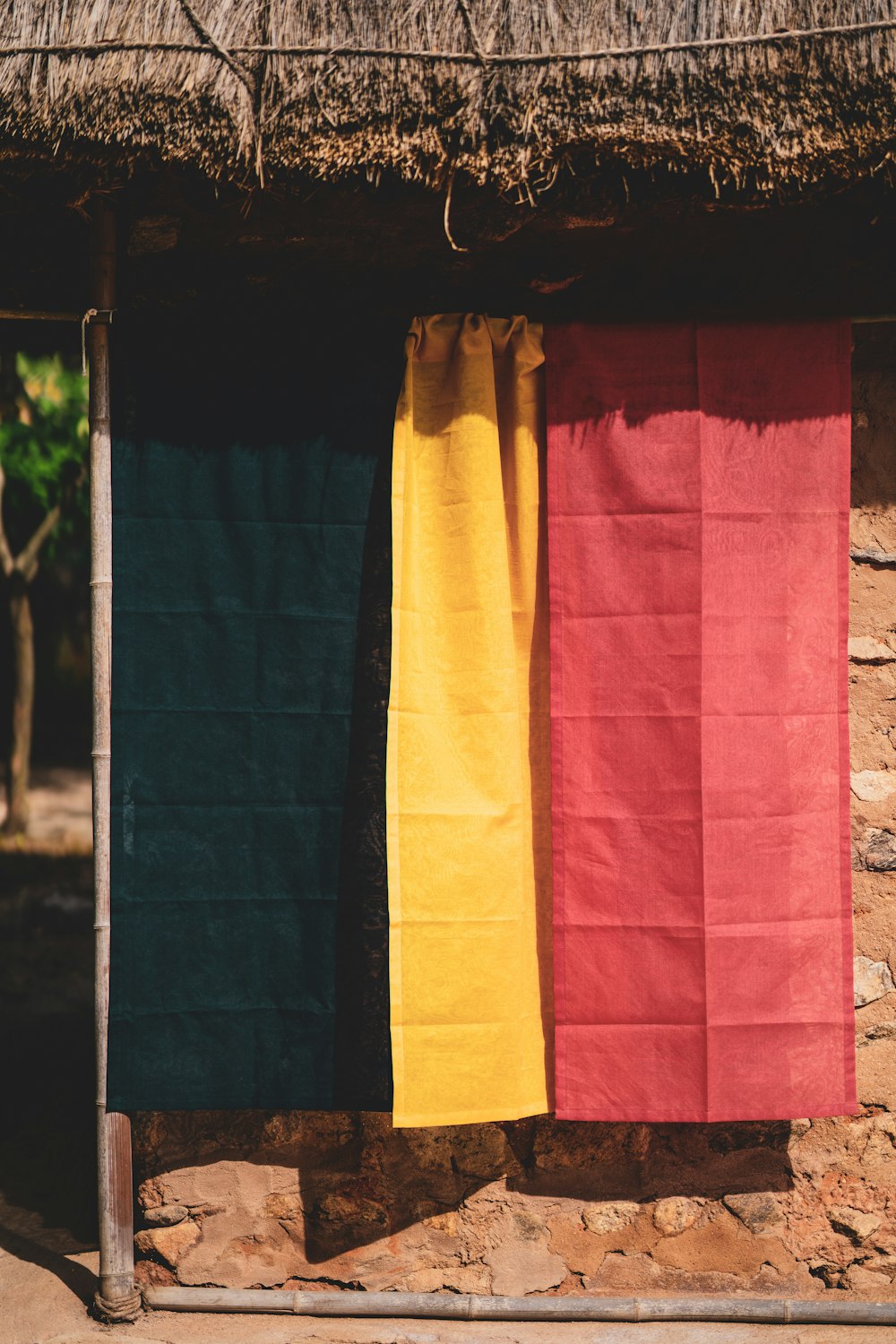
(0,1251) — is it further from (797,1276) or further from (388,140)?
(388,140)

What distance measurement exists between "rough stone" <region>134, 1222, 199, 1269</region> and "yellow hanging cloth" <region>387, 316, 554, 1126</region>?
2.50 feet

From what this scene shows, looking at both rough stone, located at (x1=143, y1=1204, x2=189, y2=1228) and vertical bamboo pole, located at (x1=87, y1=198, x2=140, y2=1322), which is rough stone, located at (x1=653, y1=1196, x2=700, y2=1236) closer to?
rough stone, located at (x1=143, y1=1204, x2=189, y2=1228)

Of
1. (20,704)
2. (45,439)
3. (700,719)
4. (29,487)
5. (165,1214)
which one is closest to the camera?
(700,719)

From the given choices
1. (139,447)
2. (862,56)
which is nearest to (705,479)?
(862,56)

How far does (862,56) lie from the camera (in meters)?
2.46

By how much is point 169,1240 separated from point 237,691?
1.53 metres

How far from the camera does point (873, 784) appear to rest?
2.94m

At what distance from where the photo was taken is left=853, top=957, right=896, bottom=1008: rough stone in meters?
2.91

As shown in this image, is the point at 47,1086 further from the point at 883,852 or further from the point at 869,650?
the point at 869,650

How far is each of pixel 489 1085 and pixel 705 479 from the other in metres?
1.67

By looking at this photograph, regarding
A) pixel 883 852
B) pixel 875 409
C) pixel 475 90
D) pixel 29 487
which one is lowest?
pixel 883 852

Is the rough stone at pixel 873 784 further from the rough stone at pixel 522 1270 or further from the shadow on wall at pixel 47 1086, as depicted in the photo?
the shadow on wall at pixel 47 1086

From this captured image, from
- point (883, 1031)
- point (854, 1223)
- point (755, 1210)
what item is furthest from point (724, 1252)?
point (883, 1031)

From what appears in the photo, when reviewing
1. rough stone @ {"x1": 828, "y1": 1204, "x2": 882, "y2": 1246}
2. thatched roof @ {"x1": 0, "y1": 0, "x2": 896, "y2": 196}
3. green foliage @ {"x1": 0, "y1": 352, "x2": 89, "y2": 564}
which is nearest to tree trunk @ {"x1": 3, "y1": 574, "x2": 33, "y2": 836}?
green foliage @ {"x1": 0, "y1": 352, "x2": 89, "y2": 564}
